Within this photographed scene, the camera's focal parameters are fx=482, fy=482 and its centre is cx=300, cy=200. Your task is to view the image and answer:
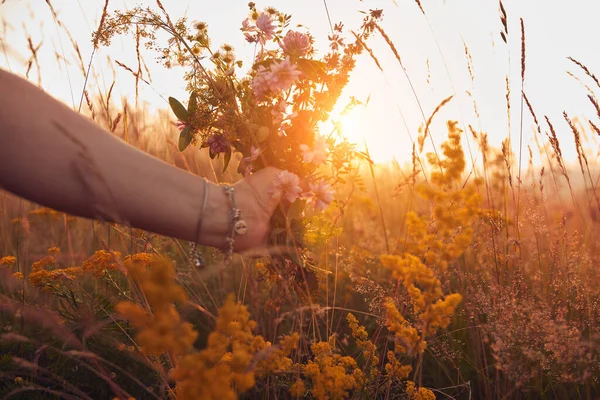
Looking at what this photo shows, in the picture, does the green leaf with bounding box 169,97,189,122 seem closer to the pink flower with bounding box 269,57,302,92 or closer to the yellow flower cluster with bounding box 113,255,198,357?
the pink flower with bounding box 269,57,302,92

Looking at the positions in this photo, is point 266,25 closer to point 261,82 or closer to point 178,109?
point 261,82

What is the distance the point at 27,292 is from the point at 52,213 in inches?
41.1

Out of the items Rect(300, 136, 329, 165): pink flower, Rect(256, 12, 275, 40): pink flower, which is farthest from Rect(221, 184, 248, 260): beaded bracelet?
Rect(256, 12, 275, 40): pink flower

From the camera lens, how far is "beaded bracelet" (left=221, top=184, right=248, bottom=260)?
139 cm

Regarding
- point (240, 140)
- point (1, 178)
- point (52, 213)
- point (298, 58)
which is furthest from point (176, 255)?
point (1, 178)

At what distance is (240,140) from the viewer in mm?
1608

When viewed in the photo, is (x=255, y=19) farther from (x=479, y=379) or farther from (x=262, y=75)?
(x=479, y=379)

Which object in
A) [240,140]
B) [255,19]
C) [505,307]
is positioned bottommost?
[505,307]

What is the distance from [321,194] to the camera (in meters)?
1.57

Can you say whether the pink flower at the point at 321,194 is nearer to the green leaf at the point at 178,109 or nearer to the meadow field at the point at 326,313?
the meadow field at the point at 326,313

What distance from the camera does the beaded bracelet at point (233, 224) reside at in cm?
139

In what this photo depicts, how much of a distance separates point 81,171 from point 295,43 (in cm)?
85

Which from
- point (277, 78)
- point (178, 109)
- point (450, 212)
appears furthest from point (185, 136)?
point (450, 212)

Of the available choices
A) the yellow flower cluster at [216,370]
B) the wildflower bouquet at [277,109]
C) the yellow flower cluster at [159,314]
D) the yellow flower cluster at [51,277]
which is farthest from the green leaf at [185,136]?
the yellow flower cluster at [159,314]
